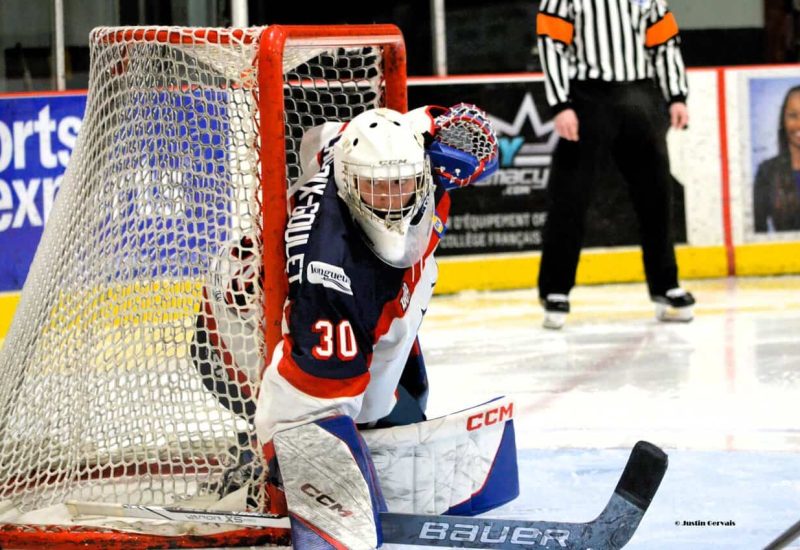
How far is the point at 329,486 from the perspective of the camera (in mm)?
2182

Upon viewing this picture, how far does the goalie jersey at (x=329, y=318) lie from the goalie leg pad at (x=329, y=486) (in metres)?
0.04

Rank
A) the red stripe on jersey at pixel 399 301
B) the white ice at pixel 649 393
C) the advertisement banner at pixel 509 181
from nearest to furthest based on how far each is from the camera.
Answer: the red stripe on jersey at pixel 399 301
the white ice at pixel 649 393
the advertisement banner at pixel 509 181

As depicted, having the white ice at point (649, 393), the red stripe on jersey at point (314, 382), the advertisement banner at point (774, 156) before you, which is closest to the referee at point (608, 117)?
the white ice at point (649, 393)

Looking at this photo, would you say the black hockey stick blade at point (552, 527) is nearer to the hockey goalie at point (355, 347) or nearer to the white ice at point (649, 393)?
the hockey goalie at point (355, 347)

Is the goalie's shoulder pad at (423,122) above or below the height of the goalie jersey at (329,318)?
above

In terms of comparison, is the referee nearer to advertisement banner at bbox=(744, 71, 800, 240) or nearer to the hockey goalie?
advertisement banner at bbox=(744, 71, 800, 240)

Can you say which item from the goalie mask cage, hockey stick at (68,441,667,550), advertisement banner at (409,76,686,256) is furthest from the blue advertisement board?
hockey stick at (68,441,667,550)

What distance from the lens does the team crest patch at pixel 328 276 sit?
7.20 ft

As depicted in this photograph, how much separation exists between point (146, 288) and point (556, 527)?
0.90 meters

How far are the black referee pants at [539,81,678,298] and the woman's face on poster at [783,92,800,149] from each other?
1.08 metres

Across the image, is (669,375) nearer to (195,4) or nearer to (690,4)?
(195,4)

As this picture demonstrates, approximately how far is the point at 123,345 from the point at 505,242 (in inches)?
123

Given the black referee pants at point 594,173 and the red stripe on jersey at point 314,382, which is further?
the black referee pants at point 594,173

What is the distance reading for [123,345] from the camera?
2.59m
